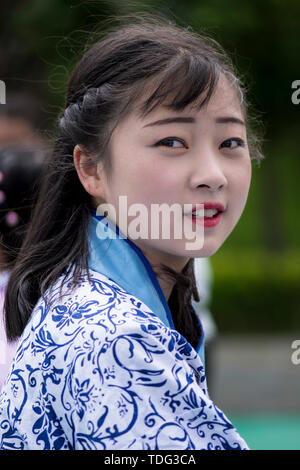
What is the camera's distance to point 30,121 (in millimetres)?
3895

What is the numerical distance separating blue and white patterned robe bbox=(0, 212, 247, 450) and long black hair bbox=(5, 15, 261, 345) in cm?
14

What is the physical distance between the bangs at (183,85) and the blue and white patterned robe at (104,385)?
365 mm

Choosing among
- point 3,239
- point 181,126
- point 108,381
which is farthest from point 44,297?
point 3,239

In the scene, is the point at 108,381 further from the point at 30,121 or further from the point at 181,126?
the point at 30,121

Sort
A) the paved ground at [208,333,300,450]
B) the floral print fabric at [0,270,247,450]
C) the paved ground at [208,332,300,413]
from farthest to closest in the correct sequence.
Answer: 1. the paved ground at [208,332,300,413]
2. the paved ground at [208,333,300,450]
3. the floral print fabric at [0,270,247,450]

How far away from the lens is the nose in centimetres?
172

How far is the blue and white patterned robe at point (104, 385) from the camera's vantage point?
1486 millimetres

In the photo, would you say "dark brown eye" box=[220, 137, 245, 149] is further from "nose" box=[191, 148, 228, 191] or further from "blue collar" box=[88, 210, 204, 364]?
"blue collar" box=[88, 210, 204, 364]

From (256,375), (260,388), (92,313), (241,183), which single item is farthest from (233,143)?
(256,375)

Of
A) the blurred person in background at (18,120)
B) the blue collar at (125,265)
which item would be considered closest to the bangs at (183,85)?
the blue collar at (125,265)

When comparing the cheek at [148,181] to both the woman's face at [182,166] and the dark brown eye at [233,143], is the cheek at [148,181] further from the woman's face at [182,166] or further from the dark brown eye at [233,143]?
the dark brown eye at [233,143]

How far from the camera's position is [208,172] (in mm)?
1724

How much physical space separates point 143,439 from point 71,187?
0.72 meters

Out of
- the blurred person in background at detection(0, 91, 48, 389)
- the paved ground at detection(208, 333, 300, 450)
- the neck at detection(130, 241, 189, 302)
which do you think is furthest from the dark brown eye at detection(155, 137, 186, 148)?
the paved ground at detection(208, 333, 300, 450)
